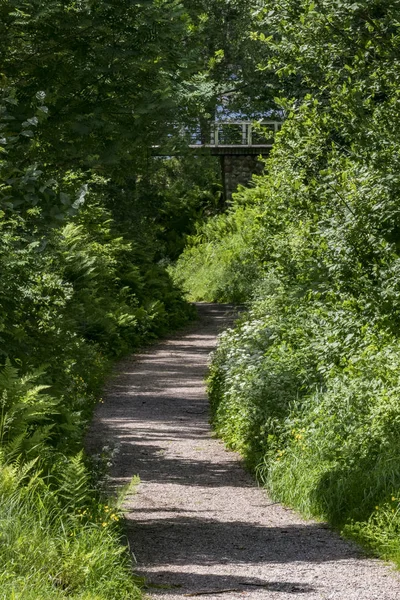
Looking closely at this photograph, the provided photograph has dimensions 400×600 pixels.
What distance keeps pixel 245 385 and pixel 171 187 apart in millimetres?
24116

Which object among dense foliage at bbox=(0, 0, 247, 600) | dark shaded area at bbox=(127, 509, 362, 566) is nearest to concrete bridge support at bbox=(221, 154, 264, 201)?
dense foliage at bbox=(0, 0, 247, 600)

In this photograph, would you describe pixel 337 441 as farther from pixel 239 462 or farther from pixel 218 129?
pixel 218 129

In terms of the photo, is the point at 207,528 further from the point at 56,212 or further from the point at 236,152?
the point at 236,152

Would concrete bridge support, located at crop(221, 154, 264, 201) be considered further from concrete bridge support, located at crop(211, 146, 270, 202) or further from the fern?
the fern

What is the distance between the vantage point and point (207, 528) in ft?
28.9

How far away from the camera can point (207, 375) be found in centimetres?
1919

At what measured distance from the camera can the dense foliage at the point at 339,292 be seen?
8.84 meters

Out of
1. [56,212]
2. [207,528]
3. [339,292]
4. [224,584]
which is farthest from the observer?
[339,292]

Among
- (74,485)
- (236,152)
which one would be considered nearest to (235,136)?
(236,152)

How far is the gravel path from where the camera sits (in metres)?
6.87

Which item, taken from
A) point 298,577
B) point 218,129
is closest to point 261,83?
point 218,129

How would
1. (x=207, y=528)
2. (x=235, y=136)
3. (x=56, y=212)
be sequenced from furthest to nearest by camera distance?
(x=235, y=136), (x=207, y=528), (x=56, y=212)

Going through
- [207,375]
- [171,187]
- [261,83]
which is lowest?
[207,375]

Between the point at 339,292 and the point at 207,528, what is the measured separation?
2568 millimetres
